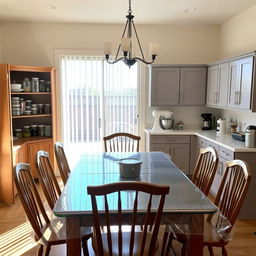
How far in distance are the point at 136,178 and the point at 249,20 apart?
2971 mm

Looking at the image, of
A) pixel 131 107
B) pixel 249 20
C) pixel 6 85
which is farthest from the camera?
pixel 131 107

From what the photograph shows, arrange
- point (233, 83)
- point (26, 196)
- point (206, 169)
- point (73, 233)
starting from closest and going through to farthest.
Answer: point (73, 233), point (26, 196), point (206, 169), point (233, 83)

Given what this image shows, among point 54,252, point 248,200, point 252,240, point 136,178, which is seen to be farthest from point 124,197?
point 248,200

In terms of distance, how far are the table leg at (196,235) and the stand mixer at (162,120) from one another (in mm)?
2948

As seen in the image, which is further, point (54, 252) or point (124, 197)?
point (54, 252)

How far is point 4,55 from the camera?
14.9 ft

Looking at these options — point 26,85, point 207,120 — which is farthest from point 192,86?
point 26,85

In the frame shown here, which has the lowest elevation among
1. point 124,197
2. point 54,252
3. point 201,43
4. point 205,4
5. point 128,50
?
point 54,252

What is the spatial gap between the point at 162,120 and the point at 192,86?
0.77m

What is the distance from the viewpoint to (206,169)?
249 centimetres

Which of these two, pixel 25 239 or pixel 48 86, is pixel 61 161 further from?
pixel 48 86

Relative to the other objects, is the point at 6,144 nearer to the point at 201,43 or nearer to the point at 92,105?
the point at 92,105

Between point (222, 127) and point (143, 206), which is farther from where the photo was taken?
point (222, 127)

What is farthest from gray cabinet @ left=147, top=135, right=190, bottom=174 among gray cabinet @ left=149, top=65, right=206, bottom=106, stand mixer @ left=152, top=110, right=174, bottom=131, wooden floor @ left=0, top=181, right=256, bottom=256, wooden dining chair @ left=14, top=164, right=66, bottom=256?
wooden dining chair @ left=14, top=164, right=66, bottom=256
